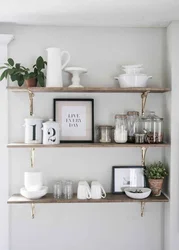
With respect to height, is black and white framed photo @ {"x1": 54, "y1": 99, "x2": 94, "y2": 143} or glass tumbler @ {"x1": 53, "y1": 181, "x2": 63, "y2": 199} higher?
black and white framed photo @ {"x1": 54, "y1": 99, "x2": 94, "y2": 143}

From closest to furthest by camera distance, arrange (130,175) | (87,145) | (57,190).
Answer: (87,145) → (57,190) → (130,175)

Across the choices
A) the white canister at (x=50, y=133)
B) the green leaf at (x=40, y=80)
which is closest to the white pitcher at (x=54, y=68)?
the green leaf at (x=40, y=80)

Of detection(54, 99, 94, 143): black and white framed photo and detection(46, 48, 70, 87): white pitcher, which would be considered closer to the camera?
detection(46, 48, 70, 87): white pitcher

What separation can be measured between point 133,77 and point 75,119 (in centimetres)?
53

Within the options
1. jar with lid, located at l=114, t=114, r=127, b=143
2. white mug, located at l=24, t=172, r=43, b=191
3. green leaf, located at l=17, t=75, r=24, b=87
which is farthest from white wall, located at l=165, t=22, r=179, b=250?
green leaf, located at l=17, t=75, r=24, b=87

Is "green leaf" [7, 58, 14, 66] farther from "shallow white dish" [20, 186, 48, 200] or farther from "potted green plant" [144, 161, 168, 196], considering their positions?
"potted green plant" [144, 161, 168, 196]

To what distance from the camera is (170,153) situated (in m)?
2.15

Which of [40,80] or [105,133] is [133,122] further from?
[40,80]

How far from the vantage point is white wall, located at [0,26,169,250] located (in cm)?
225

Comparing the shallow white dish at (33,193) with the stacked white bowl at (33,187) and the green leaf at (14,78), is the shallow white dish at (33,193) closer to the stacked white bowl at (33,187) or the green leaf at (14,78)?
the stacked white bowl at (33,187)

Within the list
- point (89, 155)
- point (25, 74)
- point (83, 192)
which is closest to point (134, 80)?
point (89, 155)

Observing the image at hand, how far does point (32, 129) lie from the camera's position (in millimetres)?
2105

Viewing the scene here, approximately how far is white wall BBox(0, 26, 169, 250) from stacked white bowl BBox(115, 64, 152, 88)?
17cm

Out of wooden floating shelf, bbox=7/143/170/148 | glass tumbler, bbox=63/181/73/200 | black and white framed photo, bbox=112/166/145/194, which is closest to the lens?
wooden floating shelf, bbox=7/143/170/148
